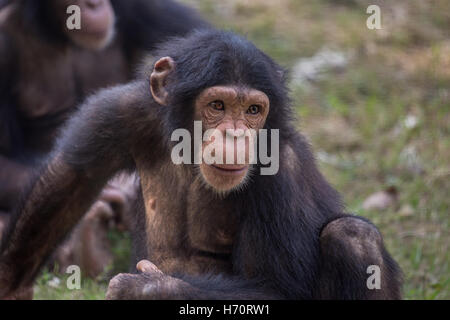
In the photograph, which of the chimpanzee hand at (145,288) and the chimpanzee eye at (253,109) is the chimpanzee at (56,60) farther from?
the chimpanzee eye at (253,109)

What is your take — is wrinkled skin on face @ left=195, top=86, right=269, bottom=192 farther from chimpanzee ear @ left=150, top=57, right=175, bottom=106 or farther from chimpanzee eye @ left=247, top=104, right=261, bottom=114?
chimpanzee ear @ left=150, top=57, right=175, bottom=106

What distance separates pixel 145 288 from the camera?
4527 mm

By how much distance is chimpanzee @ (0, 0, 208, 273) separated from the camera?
7551 mm

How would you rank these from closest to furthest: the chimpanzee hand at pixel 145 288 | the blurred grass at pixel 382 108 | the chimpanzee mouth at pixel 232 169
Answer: the chimpanzee hand at pixel 145 288 → the chimpanzee mouth at pixel 232 169 → the blurred grass at pixel 382 108

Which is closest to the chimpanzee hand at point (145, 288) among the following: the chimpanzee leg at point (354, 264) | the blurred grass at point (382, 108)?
the chimpanzee leg at point (354, 264)

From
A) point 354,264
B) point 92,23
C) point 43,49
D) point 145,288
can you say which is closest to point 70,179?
point 145,288

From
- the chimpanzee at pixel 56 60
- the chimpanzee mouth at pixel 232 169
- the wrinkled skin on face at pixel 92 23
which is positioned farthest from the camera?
the chimpanzee at pixel 56 60

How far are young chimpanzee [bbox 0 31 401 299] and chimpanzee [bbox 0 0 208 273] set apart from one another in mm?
1857

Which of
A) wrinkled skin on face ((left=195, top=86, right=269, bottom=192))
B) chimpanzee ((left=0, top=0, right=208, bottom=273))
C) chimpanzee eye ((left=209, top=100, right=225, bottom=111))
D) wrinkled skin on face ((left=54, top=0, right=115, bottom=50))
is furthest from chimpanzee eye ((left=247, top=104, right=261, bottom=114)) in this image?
wrinkled skin on face ((left=54, top=0, right=115, bottom=50))

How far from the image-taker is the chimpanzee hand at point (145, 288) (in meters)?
4.52

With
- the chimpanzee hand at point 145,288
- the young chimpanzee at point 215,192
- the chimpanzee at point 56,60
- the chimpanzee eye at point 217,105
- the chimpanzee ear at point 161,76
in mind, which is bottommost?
the chimpanzee hand at point 145,288

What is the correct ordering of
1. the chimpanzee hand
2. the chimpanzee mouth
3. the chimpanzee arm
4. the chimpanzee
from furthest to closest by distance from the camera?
the chimpanzee
the chimpanzee arm
the chimpanzee mouth
the chimpanzee hand

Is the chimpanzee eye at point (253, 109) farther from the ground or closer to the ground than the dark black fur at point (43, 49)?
closer to the ground
